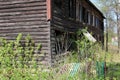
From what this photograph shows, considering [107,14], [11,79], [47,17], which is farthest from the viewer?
[107,14]

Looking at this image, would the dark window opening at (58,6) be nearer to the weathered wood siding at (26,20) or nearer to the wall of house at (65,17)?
the wall of house at (65,17)

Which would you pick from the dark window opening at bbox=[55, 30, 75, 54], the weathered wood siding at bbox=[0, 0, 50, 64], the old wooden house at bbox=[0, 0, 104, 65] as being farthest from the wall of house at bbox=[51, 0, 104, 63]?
the weathered wood siding at bbox=[0, 0, 50, 64]

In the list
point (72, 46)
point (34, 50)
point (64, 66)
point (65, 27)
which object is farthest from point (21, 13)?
point (64, 66)

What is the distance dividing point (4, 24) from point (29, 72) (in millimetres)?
7763

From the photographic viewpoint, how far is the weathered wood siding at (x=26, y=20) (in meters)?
12.8

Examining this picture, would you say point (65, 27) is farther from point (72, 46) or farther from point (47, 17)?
point (47, 17)

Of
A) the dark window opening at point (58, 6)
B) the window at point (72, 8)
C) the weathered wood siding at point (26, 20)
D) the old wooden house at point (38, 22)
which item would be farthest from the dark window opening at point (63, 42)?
the window at point (72, 8)

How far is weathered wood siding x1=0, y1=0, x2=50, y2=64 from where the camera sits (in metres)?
12.8

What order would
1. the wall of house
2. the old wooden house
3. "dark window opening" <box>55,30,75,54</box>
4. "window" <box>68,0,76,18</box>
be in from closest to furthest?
1. the old wooden house
2. the wall of house
3. "dark window opening" <box>55,30,75,54</box>
4. "window" <box>68,0,76,18</box>

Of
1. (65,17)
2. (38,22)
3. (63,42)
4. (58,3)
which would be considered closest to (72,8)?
(65,17)

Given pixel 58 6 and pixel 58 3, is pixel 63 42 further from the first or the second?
pixel 58 3

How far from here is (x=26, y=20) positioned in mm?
13242

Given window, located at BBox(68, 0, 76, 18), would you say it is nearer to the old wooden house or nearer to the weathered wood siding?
the old wooden house

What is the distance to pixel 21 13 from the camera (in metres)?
13.4
